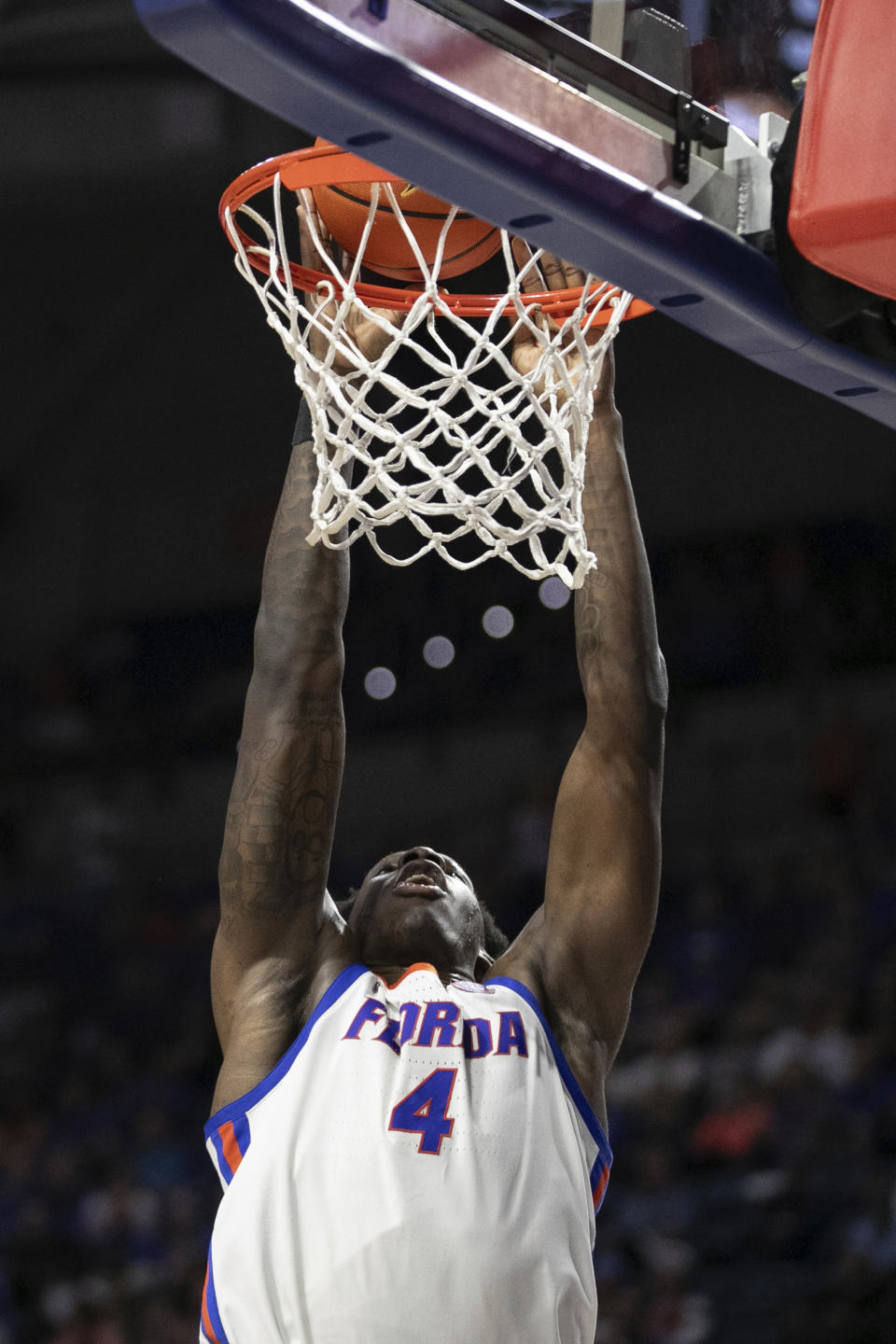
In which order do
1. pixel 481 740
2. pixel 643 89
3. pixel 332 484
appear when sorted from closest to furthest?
1. pixel 643 89
2. pixel 332 484
3. pixel 481 740

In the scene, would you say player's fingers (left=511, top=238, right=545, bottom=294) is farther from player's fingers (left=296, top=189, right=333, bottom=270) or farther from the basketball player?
player's fingers (left=296, top=189, right=333, bottom=270)

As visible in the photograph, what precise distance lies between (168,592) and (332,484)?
7.56 meters

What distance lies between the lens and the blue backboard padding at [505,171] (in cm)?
163

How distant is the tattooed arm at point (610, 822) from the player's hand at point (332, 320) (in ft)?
1.48

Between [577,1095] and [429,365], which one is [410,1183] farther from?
[429,365]

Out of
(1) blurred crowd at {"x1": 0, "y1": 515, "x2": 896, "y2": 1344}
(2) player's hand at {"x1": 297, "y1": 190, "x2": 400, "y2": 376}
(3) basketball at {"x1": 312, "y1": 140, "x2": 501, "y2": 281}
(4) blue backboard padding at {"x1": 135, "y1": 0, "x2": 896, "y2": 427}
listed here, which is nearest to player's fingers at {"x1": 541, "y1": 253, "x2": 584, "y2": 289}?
(3) basketball at {"x1": 312, "y1": 140, "x2": 501, "y2": 281}

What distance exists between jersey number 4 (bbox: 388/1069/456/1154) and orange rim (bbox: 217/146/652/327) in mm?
1338

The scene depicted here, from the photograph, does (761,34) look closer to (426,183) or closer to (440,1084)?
(426,183)

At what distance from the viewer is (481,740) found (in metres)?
8.99

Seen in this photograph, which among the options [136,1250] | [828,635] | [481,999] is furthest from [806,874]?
[481,999]

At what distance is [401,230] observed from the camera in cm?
265

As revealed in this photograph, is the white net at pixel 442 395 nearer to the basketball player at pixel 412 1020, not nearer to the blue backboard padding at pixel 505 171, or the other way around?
the basketball player at pixel 412 1020

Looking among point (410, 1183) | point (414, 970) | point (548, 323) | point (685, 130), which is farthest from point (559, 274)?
point (410, 1183)

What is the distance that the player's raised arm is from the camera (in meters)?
2.78
